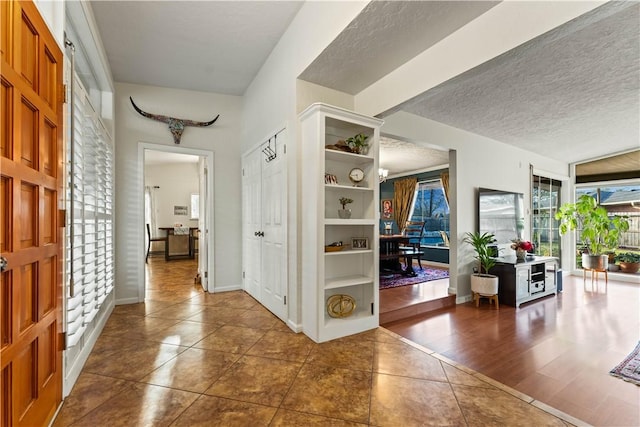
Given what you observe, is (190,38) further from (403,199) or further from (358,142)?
(403,199)

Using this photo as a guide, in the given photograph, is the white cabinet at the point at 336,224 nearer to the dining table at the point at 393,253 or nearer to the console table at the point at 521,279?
the dining table at the point at 393,253

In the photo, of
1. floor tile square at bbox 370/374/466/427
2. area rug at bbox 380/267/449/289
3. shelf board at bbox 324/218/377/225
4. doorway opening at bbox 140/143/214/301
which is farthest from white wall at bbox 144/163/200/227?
floor tile square at bbox 370/374/466/427

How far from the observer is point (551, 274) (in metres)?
4.86

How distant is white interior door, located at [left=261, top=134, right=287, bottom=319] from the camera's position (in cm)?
298

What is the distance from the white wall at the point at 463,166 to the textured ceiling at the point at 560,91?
0.16 meters

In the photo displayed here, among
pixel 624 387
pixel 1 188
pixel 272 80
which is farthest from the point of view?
pixel 272 80

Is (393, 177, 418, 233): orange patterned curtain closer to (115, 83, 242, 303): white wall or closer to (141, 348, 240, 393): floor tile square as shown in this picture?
(115, 83, 242, 303): white wall

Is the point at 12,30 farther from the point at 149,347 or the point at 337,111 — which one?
the point at 149,347

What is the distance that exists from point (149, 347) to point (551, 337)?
3.90 metres

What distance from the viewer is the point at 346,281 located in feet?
9.09

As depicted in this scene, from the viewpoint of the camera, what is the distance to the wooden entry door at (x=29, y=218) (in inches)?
45.3

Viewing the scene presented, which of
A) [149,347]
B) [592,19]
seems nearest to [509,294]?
[592,19]

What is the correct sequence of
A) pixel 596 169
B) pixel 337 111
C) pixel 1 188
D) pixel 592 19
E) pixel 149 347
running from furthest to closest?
pixel 596 169 < pixel 337 111 < pixel 149 347 < pixel 592 19 < pixel 1 188

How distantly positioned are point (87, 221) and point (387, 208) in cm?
736
